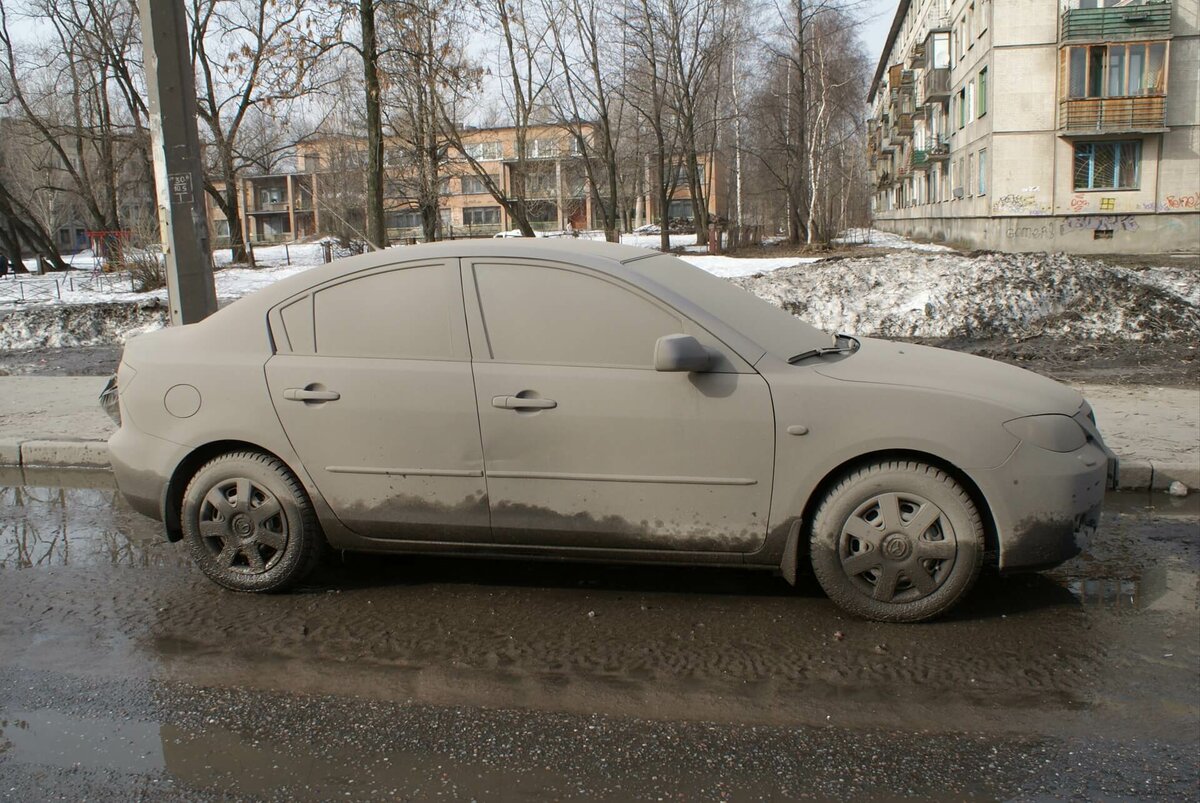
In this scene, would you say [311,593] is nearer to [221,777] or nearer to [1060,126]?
[221,777]

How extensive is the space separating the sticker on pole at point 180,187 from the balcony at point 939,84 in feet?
150

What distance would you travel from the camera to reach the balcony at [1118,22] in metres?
33.3

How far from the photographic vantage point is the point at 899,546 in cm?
416

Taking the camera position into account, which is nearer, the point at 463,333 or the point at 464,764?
the point at 464,764

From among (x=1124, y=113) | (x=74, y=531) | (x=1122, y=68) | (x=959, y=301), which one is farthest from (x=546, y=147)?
(x=74, y=531)

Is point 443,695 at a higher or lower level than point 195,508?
lower

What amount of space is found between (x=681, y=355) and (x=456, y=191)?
78533mm

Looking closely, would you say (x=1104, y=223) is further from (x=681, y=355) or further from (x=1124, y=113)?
(x=681, y=355)

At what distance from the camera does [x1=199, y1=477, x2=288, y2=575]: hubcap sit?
466 cm

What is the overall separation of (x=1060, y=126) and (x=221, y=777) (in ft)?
125

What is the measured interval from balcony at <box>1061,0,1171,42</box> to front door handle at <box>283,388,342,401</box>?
37015 millimetres

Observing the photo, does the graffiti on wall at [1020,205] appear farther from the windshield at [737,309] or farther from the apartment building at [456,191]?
the windshield at [737,309]

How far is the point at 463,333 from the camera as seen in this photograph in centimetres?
450

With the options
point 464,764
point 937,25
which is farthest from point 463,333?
point 937,25
